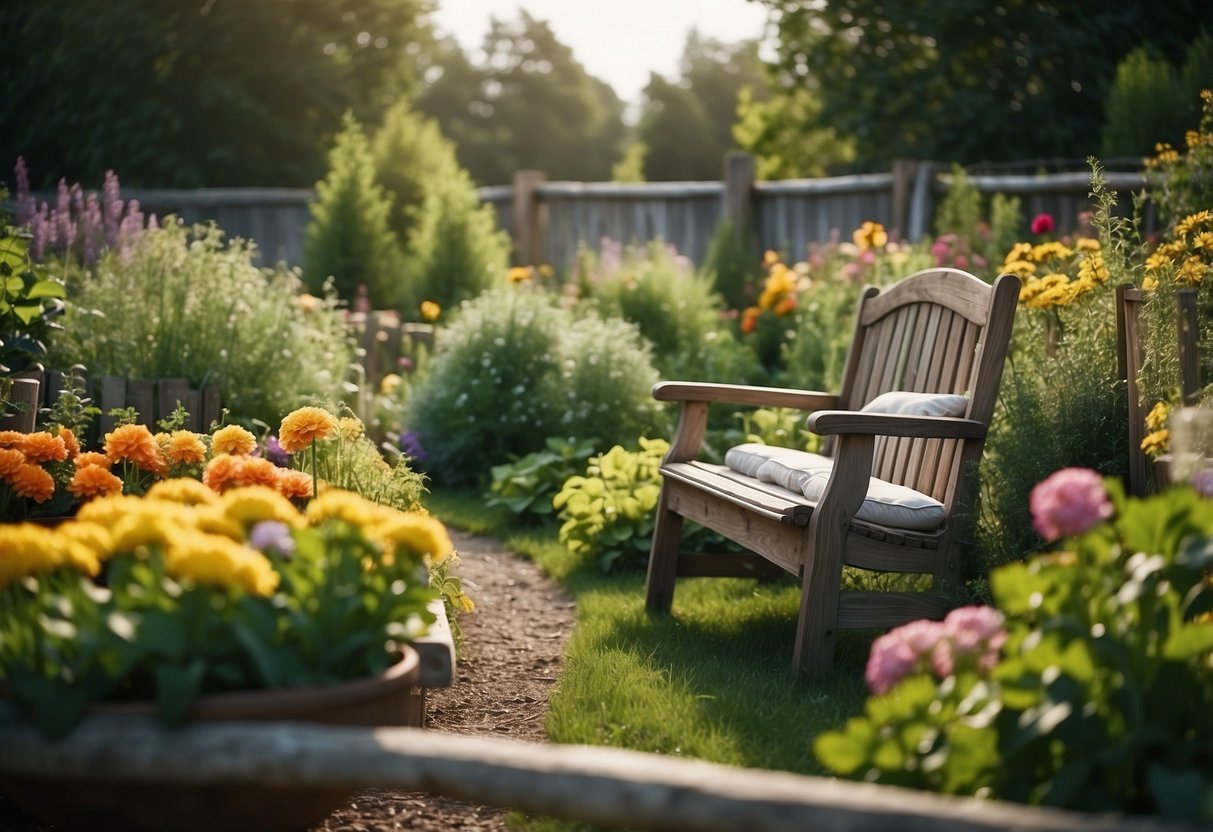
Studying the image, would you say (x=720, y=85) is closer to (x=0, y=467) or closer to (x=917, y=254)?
(x=917, y=254)

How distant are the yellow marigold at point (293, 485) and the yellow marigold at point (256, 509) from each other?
2.31 feet

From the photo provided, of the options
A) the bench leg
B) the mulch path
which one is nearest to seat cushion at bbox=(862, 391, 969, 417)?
the bench leg

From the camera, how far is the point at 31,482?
309cm

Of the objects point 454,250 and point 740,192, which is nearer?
point 454,250

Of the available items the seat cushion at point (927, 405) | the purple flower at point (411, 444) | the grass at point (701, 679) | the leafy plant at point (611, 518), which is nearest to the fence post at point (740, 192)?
the purple flower at point (411, 444)

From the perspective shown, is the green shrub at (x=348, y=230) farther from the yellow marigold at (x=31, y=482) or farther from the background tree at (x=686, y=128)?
the background tree at (x=686, y=128)

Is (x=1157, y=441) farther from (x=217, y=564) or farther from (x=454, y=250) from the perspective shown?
(x=454, y=250)

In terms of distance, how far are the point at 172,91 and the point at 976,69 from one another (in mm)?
12706

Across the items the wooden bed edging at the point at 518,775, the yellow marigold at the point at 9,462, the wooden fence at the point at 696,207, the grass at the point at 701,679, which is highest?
the wooden fence at the point at 696,207

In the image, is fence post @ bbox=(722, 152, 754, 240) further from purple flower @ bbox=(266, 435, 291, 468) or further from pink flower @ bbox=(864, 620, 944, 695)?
pink flower @ bbox=(864, 620, 944, 695)

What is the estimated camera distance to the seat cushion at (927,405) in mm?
3551

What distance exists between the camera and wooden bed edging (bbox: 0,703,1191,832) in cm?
159

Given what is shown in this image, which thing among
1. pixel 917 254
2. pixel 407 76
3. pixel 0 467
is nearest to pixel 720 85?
pixel 407 76

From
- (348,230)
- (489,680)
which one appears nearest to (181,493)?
(489,680)
